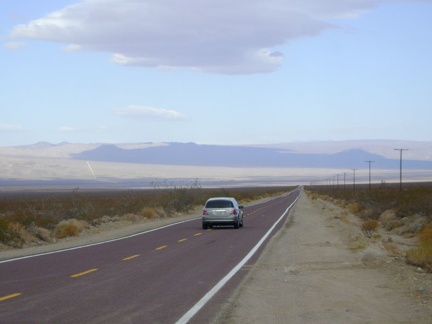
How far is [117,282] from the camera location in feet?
53.4

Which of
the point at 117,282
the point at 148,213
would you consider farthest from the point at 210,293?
the point at 148,213

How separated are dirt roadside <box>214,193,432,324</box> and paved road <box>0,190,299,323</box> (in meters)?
0.76

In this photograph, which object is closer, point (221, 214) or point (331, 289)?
point (331, 289)

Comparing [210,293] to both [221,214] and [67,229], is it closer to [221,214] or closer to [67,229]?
[67,229]

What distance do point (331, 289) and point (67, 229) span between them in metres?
20.5

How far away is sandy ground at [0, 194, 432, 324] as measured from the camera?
1220 cm

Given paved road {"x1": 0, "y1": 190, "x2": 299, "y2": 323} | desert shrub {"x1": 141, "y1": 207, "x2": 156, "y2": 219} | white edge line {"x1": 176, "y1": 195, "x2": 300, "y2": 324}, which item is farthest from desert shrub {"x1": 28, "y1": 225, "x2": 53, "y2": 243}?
desert shrub {"x1": 141, "y1": 207, "x2": 156, "y2": 219}

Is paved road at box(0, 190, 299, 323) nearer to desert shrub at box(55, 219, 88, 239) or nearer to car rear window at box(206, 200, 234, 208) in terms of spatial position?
desert shrub at box(55, 219, 88, 239)

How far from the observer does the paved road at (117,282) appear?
12281 millimetres

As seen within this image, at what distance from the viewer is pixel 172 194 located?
69562mm

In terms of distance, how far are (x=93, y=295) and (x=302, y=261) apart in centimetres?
809

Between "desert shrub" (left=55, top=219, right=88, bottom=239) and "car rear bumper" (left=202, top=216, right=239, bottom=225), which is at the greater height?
"car rear bumper" (left=202, top=216, right=239, bottom=225)

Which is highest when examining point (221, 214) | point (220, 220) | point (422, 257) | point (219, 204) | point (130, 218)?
point (219, 204)

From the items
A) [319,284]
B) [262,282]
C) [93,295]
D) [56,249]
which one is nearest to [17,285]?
[93,295]
